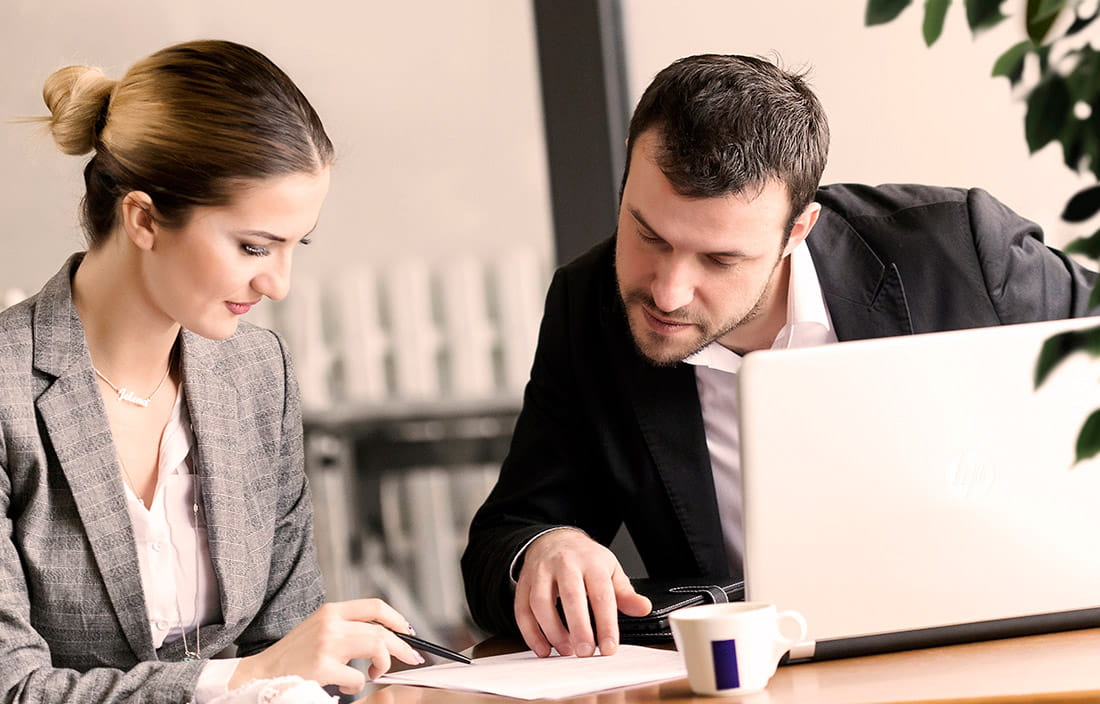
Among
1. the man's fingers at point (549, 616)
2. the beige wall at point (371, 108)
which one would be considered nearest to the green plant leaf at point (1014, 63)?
the man's fingers at point (549, 616)

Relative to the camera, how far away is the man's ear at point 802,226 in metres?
1.62

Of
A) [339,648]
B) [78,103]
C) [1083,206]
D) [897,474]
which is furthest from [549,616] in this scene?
[78,103]

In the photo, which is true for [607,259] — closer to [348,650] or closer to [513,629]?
[513,629]

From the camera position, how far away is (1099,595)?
3.72 feet

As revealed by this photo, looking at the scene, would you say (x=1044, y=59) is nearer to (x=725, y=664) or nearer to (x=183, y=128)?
(x=725, y=664)

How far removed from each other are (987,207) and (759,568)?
879mm

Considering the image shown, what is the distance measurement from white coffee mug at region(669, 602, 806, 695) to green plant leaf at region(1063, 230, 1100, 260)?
0.55 m

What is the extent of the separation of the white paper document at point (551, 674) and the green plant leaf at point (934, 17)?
0.67m

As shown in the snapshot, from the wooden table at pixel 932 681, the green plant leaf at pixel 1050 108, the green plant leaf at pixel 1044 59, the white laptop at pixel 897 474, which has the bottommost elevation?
the wooden table at pixel 932 681

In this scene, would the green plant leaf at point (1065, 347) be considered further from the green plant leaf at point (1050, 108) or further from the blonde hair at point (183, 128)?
the blonde hair at point (183, 128)

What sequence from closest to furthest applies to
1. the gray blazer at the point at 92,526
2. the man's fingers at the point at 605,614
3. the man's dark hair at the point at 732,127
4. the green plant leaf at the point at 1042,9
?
1. the green plant leaf at the point at 1042,9
2. the man's fingers at the point at 605,614
3. the gray blazer at the point at 92,526
4. the man's dark hair at the point at 732,127

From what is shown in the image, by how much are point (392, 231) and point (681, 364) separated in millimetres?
1765

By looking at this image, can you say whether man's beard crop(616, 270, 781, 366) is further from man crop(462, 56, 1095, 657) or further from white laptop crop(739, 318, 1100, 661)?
white laptop crop(739, 318, 1100, 661)

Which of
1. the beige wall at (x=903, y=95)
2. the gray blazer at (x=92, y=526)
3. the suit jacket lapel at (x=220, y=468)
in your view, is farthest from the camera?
the beige wall at (x=903, y=95)
